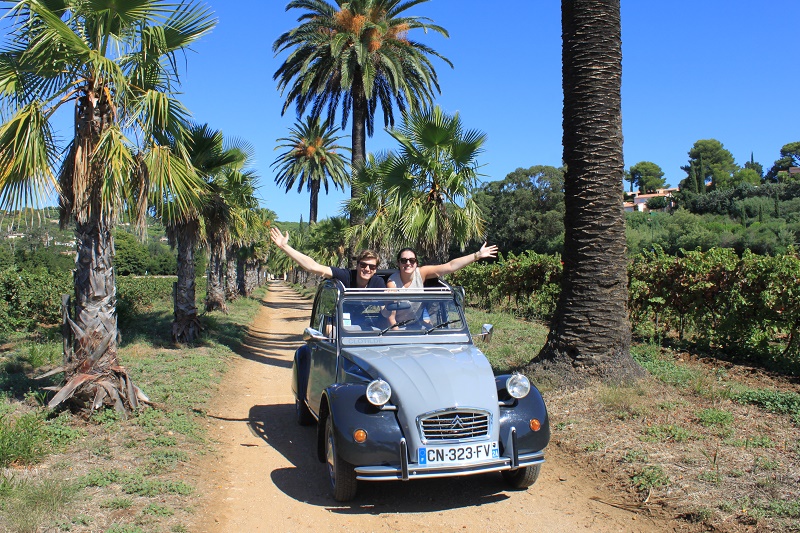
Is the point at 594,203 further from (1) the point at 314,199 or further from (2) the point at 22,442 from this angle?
(1) the point at 314,199

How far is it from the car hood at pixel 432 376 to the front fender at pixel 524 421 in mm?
165

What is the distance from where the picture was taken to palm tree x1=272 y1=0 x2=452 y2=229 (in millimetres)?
20844

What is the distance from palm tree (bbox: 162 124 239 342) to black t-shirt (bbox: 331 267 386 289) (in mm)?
7445

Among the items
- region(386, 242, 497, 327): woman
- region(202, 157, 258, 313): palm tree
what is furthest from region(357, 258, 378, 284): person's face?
region(202, 157, 258, 313): palm tree

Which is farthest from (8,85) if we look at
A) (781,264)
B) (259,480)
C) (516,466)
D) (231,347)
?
(781,264)

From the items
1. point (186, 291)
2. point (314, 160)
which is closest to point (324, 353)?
point (186, 291)

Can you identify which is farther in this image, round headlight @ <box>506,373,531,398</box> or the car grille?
round headlight @ <box>506,373,531,398</box>

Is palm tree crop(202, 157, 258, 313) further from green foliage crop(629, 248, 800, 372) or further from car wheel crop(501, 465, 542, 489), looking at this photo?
car wheel crop(501, 465, 542, 489)

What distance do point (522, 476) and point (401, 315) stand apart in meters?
2.00

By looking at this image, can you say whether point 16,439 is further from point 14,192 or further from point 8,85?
point 8,85

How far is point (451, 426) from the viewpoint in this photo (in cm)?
477

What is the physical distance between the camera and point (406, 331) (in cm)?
620

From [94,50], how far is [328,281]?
3.93 meters

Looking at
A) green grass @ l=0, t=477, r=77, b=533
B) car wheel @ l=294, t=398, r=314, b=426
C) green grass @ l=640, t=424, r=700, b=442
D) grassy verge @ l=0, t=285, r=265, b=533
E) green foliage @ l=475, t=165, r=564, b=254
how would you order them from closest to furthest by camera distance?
1. green grass @ l=0, t=477, r=77, b=533
2. grassy verge @ l=0, t=285, r=265, b=533
3. green grass @ l=640, t=424, r=700, b=442
4. car wheel @ l=294, t=398, r=314, b=426
5. green foliage @ l=475, t=165, r=564, b=254
